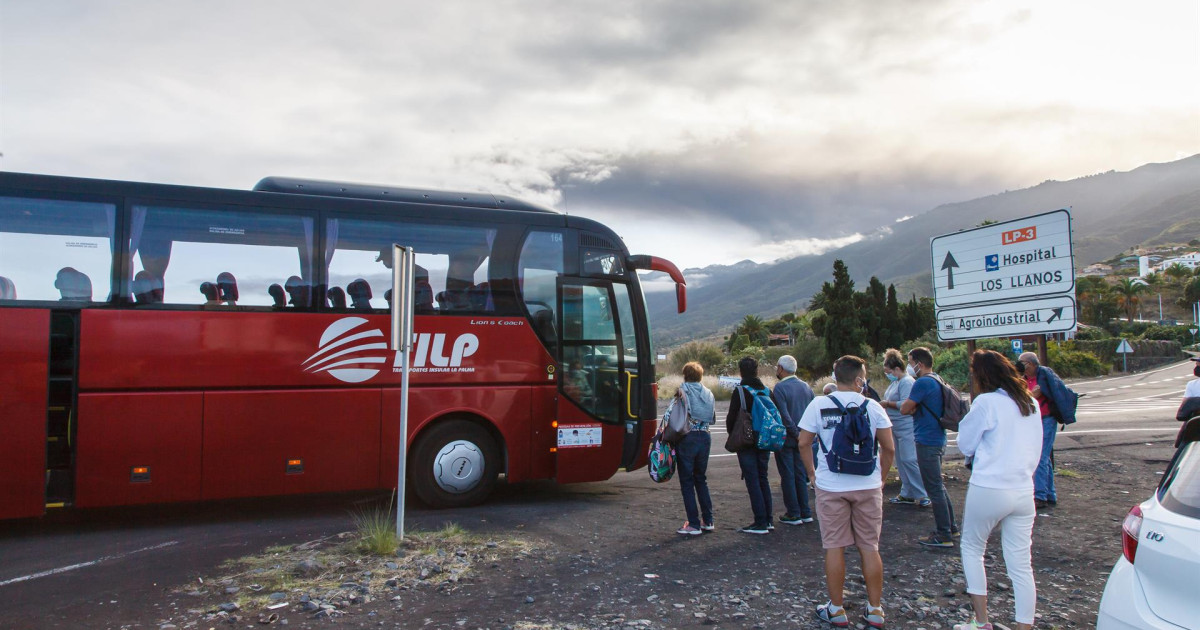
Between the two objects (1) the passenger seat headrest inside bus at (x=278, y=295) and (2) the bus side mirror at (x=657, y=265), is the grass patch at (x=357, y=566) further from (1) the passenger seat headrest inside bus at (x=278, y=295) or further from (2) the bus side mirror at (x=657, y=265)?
(2) the bus side mirror at (x=657, y=265)

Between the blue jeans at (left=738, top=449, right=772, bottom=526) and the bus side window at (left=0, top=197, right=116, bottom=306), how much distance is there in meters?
6.62

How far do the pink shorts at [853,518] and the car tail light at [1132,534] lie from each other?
157cm

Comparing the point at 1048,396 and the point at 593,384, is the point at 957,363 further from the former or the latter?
the point at 593,384

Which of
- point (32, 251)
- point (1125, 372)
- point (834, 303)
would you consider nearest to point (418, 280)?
point (32, 251)

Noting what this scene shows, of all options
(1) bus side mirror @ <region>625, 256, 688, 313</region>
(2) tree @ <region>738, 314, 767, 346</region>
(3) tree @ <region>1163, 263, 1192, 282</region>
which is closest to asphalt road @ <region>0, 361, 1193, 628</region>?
(1) bus side mirror @ <region>625, 256, 688, 313</region>

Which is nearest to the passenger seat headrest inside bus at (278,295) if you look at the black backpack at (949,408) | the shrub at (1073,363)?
the black backpack at (949,408)

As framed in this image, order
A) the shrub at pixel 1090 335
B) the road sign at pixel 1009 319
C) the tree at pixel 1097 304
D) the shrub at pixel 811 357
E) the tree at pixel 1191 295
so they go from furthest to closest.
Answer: the tree at pixel 1191 295 → the tree at pixel 1097 304 → the shrub at pixel 1090 335 → the shrub at pixel 811 357 → the road sign at pixel 1009 319

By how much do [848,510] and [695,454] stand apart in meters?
2.66

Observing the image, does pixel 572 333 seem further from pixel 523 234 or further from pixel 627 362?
pixel 523 234

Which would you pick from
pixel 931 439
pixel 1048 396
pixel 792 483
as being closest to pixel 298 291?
pixel 792 483

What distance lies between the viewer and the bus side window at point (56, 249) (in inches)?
285

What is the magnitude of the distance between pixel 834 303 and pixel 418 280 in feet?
120

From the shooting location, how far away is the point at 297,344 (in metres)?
8.02

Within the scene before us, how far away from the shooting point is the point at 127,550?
6852 mm
